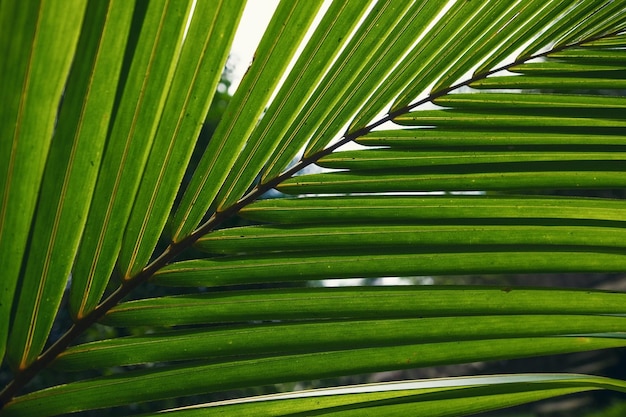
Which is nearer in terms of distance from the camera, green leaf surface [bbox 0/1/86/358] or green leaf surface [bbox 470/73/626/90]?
green leaf surface [bbox 0/1/86/358]

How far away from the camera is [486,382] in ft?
1.89

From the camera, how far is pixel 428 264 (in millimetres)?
605

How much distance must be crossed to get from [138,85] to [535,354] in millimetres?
521

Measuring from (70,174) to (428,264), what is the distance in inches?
16.0

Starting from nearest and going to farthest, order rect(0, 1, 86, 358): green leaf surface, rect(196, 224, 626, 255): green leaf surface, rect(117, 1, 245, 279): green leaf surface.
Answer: rect(0, 1, 86, 358): green leaf surface, rect(117, 1, 245, 279): green leaf surface, rect(196, 224, 626, 255): green leaf surface

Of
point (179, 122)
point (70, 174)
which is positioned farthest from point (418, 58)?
point (70, 174)

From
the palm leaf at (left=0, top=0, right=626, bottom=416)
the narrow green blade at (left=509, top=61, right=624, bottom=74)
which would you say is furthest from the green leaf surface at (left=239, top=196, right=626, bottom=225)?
the narrow green blade at (left=509, top=61, right=624, bottom=74)

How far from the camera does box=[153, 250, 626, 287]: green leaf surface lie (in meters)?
0.60

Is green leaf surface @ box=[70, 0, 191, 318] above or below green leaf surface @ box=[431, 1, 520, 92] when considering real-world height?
below

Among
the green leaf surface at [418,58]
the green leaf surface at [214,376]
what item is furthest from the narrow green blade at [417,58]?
the green leaf surface at [214,376]

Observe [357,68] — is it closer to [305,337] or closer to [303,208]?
[303,208]

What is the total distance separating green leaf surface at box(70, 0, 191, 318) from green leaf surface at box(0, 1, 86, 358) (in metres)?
0.06

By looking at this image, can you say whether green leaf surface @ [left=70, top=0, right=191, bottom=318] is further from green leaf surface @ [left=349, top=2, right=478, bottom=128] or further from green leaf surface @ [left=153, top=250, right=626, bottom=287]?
green leaf surface @ [left=349, top=2, right=478, bottom=128]

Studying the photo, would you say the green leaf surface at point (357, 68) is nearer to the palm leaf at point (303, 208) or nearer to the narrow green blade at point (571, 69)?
the palm leaf at point (303, 208)
